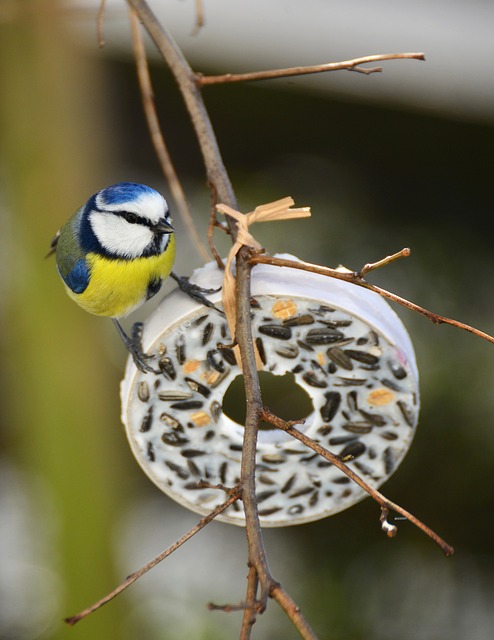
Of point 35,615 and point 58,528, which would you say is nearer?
point 58,528

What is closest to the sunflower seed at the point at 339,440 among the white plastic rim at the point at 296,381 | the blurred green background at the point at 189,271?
the white plastic rim at the point at 296,381

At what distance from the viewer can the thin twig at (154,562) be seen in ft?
1.68

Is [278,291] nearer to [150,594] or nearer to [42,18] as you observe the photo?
[42,18]

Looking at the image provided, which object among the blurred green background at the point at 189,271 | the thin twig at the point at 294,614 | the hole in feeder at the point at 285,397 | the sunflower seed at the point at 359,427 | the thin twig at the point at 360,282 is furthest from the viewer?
the hole in feeder at the point at 285,397

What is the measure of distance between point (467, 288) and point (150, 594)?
4.21 ft

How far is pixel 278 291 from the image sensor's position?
0.78m

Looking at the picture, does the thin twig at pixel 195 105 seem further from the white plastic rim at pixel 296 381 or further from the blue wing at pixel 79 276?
the blue wing at pixel 79 276

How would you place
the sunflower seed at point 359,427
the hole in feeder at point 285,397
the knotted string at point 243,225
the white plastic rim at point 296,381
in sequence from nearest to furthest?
the knotted string at point 243,225 → the white plastic rim at point 296,381 → the sunflower seed at point 359,427 → the hole in feeder at point 285,397

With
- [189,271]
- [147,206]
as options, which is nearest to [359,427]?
[147,206]

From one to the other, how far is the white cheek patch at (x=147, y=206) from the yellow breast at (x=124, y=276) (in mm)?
63

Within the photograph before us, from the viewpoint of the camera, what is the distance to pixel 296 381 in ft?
2.99

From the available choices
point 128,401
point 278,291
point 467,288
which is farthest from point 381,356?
point 467,288

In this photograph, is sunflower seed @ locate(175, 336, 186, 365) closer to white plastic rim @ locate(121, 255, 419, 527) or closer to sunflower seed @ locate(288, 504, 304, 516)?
white plastic rim @ locate(121, 255, 419, 527)

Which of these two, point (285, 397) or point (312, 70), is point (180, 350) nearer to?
point (312, 70)
